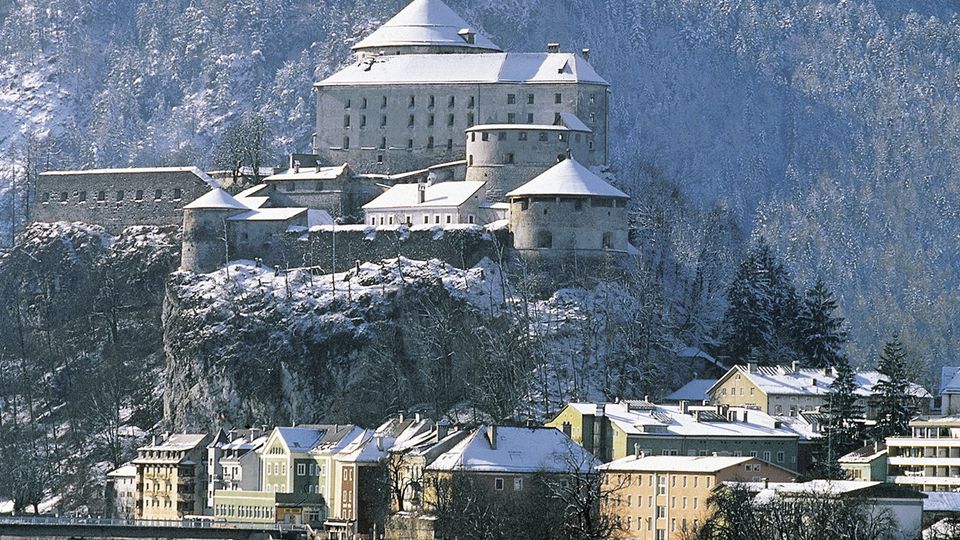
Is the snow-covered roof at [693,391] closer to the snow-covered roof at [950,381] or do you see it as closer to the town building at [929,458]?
the snow-covered roof at [950,381]

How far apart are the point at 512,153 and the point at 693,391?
16.4 meters

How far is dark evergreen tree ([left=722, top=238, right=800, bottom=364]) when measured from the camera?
510 feet

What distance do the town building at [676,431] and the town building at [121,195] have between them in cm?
3196

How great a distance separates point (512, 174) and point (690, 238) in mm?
19608

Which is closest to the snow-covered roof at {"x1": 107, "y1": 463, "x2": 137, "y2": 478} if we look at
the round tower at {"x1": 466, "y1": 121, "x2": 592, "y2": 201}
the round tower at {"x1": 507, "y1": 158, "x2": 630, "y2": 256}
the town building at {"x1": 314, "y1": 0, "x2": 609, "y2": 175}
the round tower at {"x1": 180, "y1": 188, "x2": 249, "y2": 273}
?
the round tower at {"x1": 180, "y1": 188, "x2": 249, "y2": 273}

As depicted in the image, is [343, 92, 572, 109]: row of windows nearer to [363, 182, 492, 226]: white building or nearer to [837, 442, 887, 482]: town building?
[363, 182, 492, 226]: white building

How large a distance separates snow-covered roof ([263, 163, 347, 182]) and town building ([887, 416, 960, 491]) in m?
39.2

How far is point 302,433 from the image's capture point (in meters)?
145

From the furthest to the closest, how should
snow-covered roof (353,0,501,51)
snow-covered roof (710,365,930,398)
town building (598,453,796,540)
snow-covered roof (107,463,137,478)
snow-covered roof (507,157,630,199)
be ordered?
snow-covered roof (353,0,501,51) < snow-covered roof (107,463,137,478) < snow-covered roof (507,157,630,199) < snow-covered roof (710,365,930,398) < town building (598,453,796,540)

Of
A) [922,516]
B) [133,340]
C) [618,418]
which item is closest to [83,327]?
[133,340]

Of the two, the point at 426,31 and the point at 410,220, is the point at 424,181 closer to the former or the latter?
the point at 410,220

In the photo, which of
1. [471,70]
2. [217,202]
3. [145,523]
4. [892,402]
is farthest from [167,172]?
[892,402]

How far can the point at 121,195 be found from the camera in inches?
6516

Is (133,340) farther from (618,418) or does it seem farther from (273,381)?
(618,418)
